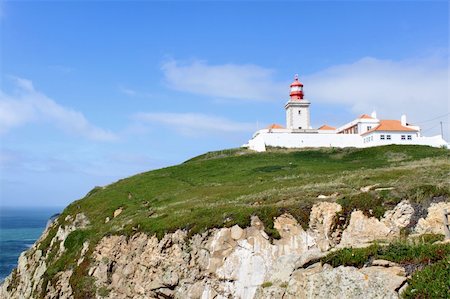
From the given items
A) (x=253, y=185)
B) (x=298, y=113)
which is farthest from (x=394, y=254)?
(x=298, y=113)

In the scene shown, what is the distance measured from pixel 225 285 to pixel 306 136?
53.0 metres

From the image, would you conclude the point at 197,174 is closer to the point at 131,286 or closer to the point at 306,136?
the point at 306,136

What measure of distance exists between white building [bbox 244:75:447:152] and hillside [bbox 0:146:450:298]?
532 cm

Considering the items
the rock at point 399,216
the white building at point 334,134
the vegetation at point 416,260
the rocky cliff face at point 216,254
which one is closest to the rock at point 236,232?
the rocky cliff face at point 216,254

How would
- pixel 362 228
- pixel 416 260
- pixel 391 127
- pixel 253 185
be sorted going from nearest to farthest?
pixel 416 260 < pixel 362 228 < pixel 253 185 < pixel 391 127

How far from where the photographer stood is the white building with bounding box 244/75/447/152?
74.7 metres

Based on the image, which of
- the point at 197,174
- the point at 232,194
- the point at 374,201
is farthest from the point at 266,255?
the point at 197,174

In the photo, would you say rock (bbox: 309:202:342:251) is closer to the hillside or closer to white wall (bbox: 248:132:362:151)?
the hillside

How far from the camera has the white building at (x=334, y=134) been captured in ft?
245

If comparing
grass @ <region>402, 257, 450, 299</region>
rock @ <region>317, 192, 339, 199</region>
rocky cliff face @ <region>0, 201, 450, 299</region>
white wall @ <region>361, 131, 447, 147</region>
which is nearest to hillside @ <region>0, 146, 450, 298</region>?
rock @ <region>317, 192, 339, 199</region>

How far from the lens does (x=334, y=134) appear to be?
78.8 m

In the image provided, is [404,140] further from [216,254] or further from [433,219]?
[216,254]

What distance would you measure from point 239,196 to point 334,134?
41245 millimetres

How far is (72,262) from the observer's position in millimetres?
38562
